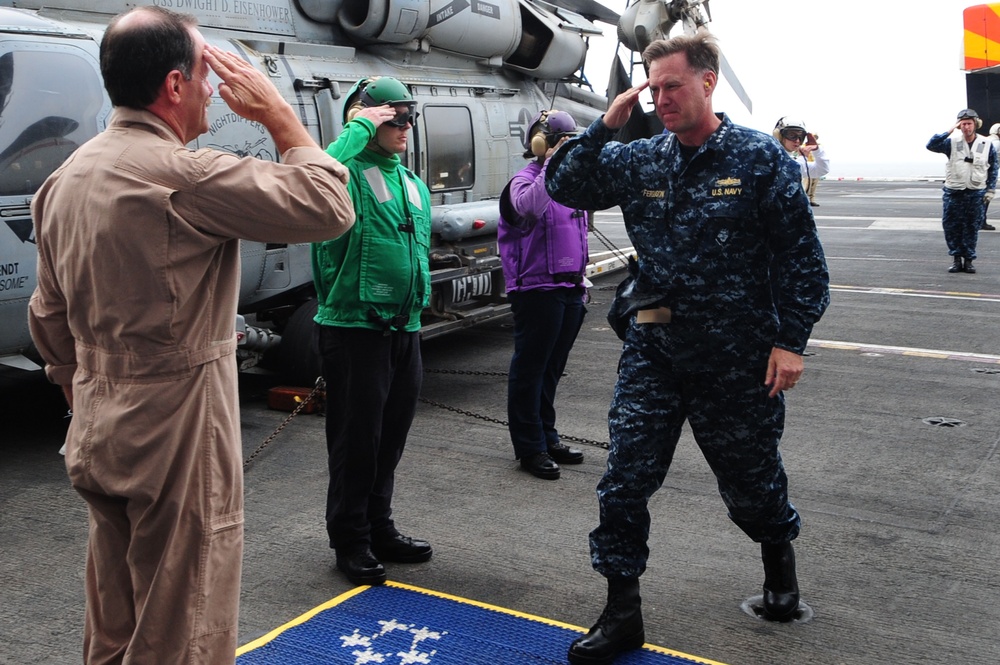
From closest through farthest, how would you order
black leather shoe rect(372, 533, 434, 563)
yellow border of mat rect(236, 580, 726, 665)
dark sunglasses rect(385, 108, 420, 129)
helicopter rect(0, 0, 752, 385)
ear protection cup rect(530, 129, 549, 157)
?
1. yellow border of mat rect(236, 580, 726, 665)
2. dark sunglasses rect(385, 108, 420, 129)
3. black leather shoe rect(372, 533, 434, 563)
4. ear protection cup rect(530, 129, 549, 157)
5. helicopter rect(0, 0, 752, 385)

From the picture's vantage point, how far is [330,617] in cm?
415

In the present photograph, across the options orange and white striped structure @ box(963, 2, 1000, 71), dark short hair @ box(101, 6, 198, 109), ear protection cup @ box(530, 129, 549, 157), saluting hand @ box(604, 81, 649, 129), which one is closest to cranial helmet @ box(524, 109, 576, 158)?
ear protection cup @ box(530, 129, 549, 157)

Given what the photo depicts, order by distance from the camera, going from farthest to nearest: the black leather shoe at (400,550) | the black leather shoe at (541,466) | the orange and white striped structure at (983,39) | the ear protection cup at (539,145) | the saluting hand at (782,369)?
1. the orange and white striped structure at (983,39)
2. the black leather shoe at (541,466)
3. the ear protection cup at (539,145)
4. the black leather shoe at (400,550)
5. the saluting hand at (782,369)

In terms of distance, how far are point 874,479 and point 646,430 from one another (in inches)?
100

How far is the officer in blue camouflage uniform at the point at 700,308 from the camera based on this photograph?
376 cm

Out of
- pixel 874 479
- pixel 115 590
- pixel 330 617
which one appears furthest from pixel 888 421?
pixel 115 590

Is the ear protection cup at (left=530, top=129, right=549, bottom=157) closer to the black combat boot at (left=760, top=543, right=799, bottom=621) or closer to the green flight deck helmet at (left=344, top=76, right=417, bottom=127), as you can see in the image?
the green flight deck helmet at (left=344, top=76, right=417, bottom=127)

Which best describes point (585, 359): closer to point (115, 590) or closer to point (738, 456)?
point (738, 456)

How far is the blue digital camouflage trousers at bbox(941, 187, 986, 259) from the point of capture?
13719 millimetres

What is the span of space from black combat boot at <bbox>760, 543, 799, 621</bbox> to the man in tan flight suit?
223cm

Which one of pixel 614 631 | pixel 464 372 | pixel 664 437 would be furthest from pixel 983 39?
pixel 614 631

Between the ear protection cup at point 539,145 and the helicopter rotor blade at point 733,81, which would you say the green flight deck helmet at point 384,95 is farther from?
the helicopter rotor blade at point 733,81

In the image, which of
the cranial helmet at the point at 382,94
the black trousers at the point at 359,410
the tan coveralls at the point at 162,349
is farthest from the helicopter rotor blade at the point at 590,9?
the tan coveralls at the point at 162,349

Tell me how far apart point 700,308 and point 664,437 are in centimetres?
48
